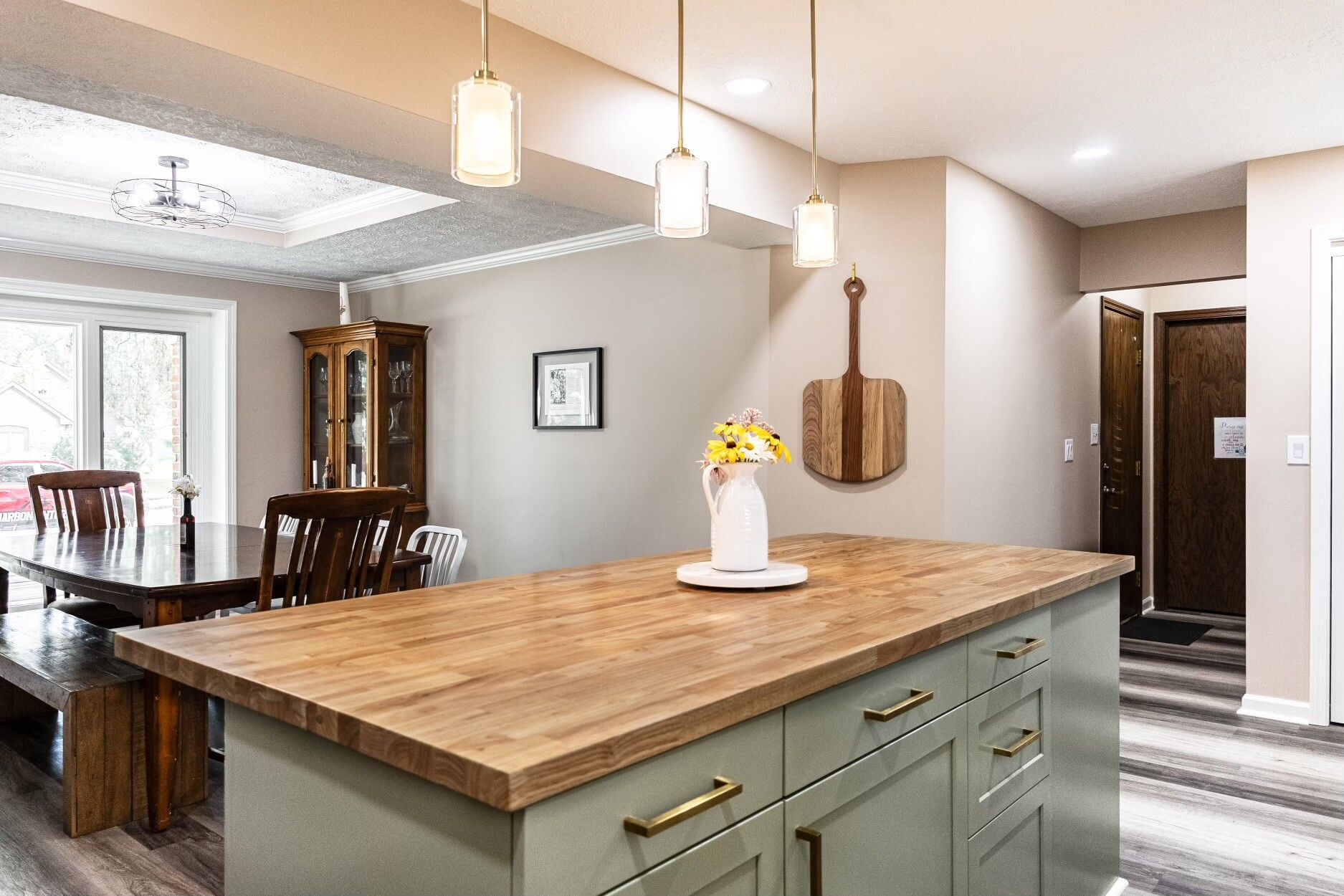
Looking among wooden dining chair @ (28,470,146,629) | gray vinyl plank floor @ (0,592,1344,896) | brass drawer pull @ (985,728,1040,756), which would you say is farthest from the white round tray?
wooden dining chair @ (28,470,146,629)

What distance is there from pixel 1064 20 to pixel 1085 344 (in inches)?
117

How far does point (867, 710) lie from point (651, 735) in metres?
0.51

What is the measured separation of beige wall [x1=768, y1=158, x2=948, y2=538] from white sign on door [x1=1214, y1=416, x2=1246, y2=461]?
3322 millimetres

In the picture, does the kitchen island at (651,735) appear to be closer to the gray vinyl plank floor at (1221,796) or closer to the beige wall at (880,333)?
the gray vinyl plank floor at (1221,796)

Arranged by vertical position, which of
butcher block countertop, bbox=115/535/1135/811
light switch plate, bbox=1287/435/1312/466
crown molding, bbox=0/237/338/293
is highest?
crown molding, bbox=0/237/338/293

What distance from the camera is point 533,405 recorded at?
527 centimetres

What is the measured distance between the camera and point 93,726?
2711 millimetres

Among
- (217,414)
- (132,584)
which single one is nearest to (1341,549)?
(132,584)

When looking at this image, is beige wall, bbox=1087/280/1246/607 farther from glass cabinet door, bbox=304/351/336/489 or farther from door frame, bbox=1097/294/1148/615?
glass cabinet door, bbox=304/351/336/489

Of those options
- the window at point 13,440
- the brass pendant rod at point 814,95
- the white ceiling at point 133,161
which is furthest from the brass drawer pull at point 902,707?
the window at point 13,440

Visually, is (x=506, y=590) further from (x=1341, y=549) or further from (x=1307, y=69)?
(x=1341, y=549)

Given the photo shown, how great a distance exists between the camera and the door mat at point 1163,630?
17.2 ft

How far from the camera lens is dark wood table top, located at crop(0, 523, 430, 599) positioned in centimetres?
278

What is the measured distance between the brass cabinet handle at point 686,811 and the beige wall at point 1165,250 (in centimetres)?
457
